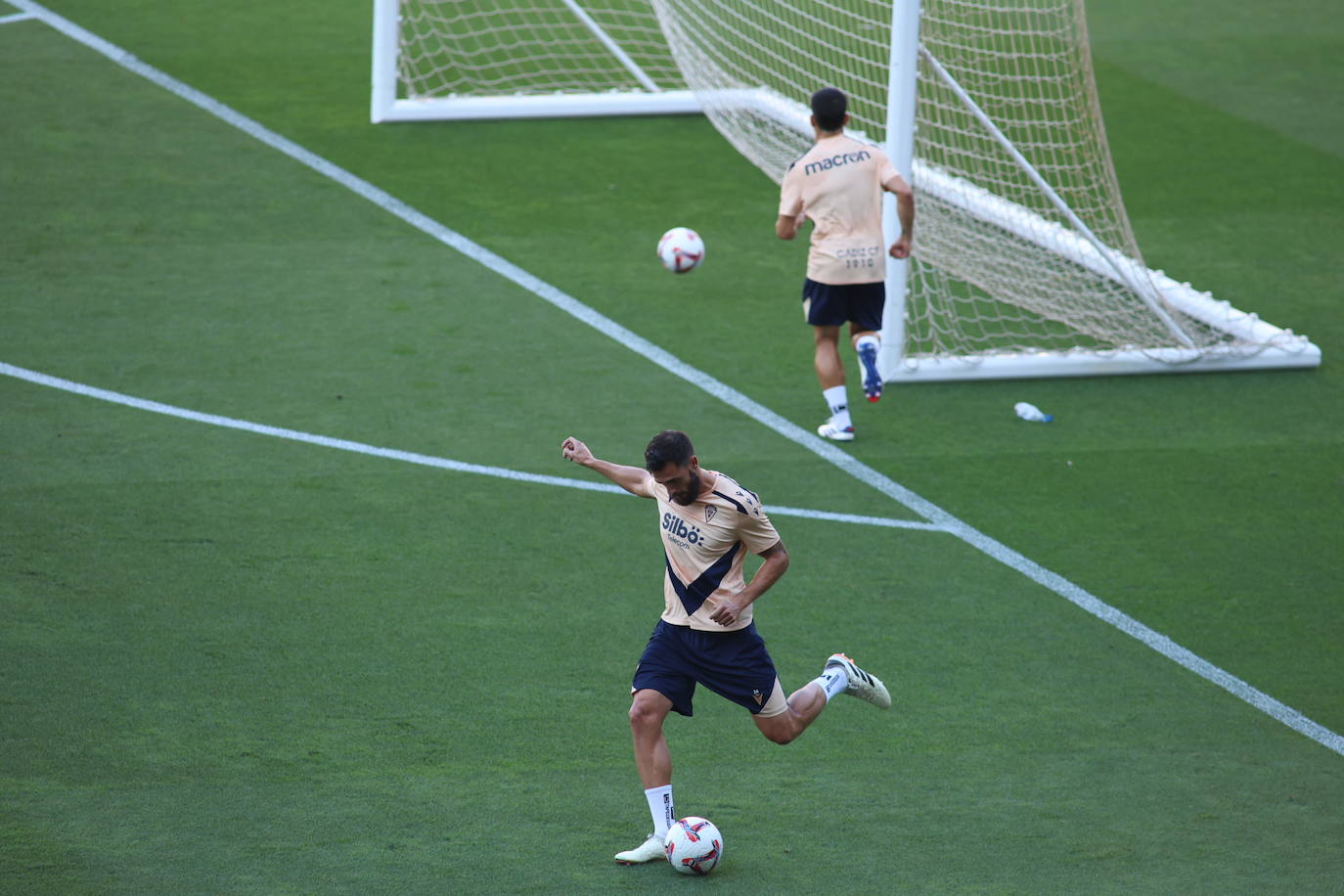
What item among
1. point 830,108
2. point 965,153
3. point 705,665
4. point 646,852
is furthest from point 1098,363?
point 646,852

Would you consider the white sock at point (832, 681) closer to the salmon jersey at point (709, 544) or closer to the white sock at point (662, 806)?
the salmon jersey at point (709, 544)

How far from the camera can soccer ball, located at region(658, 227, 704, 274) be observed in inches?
365

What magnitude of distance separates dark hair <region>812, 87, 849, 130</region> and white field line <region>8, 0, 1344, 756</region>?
6.17 feet

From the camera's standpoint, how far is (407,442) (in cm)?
961

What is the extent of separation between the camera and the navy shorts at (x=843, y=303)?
384 inches

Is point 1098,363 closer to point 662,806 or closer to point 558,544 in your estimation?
point 558,544

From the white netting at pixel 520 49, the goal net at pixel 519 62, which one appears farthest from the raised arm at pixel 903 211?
the white netting at pixel 520 49

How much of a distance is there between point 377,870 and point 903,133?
619cm

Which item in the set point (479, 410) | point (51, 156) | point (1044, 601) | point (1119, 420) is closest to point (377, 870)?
point (1044, 601)

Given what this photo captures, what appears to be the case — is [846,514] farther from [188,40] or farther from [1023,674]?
[188,40]

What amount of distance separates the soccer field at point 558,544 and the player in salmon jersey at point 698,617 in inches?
18.3

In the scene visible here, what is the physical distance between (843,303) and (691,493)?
421cm

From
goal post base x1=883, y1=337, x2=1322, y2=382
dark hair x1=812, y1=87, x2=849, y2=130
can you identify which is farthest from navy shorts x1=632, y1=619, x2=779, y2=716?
goal post base x1=883, y1=337, x2=1322, y2=382

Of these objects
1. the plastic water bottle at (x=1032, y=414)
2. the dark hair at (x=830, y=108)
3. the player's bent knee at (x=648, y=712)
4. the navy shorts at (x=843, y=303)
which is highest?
the dark hair at (x=830, y=108)
